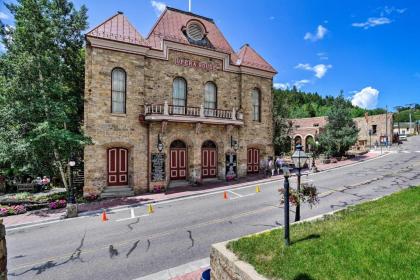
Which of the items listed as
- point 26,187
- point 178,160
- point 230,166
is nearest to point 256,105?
point 230,166

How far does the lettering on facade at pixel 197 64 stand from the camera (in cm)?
1931

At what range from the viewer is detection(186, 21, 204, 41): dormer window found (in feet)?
66.8

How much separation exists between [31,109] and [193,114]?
10.1 m

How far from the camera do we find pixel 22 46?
46.3 ft

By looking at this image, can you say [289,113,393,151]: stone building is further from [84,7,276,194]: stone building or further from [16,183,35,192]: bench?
[16,183,35,192]: bench

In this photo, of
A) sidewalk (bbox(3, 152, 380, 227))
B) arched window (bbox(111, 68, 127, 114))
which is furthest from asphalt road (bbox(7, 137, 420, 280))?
arched window (bbox(111, 68, 127, 114))

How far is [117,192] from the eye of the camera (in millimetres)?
16719

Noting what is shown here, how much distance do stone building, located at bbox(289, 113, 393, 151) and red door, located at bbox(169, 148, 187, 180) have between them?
26.3 meters

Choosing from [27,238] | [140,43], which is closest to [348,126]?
[140,43]

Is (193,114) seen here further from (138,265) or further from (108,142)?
(138,265)

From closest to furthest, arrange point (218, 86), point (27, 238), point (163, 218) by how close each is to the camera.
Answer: point (27, 238), point (163, 218), point (218, 86)

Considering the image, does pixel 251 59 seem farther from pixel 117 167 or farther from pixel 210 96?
pixel 117 167

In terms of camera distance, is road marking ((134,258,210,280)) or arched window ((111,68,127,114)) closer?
road marking ((134,258,210,280))

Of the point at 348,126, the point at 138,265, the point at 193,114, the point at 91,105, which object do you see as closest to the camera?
the point at 138,265
